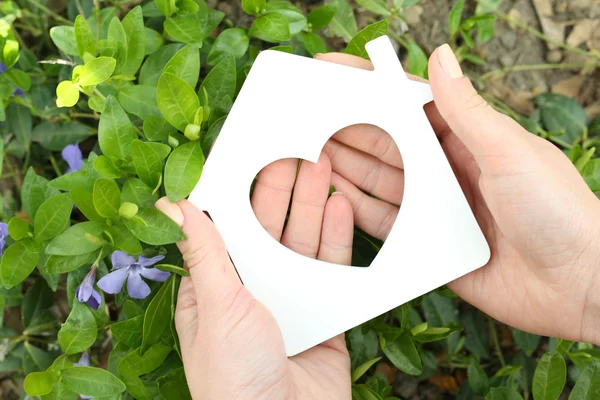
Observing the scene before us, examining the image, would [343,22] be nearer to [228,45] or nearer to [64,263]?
[228,45]

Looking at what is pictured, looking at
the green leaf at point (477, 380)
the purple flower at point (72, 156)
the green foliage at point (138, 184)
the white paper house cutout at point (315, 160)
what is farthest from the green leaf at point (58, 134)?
the green leaf at point (477, 380)

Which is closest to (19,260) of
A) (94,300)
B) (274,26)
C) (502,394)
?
(94,300)

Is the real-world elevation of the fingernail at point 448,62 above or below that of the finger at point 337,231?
above

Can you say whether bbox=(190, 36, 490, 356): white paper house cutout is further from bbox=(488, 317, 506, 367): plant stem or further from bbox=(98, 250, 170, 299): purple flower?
bbox=(488, 317, 506, 367): plant stem

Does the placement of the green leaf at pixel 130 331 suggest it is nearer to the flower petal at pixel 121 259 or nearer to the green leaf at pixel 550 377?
the flower petal at pixel 121 259

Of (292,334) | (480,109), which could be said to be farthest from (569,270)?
(292,334)

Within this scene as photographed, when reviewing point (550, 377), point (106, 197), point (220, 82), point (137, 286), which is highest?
point (220, 82)
